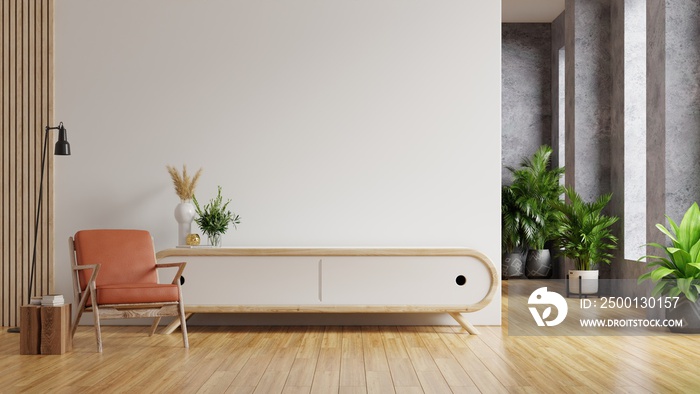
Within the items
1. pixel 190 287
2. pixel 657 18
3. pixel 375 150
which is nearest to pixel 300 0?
pixel 375 150

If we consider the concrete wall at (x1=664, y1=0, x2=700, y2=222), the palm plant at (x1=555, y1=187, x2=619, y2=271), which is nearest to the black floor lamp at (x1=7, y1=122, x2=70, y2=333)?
the concrete wall at (x1=664, y1=0, x2=700, y2=222)

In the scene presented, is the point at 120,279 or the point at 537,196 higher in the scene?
the point at 537,196

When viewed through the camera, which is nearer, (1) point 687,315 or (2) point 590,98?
(1) point 687,315

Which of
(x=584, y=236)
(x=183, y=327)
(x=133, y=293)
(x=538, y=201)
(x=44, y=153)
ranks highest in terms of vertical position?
(x=44, y=153)

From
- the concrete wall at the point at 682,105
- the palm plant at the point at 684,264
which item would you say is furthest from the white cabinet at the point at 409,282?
the concrete wall at the point at 682,105

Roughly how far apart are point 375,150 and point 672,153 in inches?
94.6

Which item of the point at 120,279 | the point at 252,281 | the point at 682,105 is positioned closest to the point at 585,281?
the point at 682,105

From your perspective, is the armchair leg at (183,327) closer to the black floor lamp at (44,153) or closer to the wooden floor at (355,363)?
the wooden floor at (355,363)

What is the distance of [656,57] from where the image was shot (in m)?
6.60

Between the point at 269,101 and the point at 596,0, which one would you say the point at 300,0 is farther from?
the point at 596,0

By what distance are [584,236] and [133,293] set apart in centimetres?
474

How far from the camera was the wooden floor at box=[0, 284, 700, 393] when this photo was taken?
12.3 feet

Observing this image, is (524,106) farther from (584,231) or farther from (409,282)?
(409,282)

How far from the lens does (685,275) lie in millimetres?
5695
